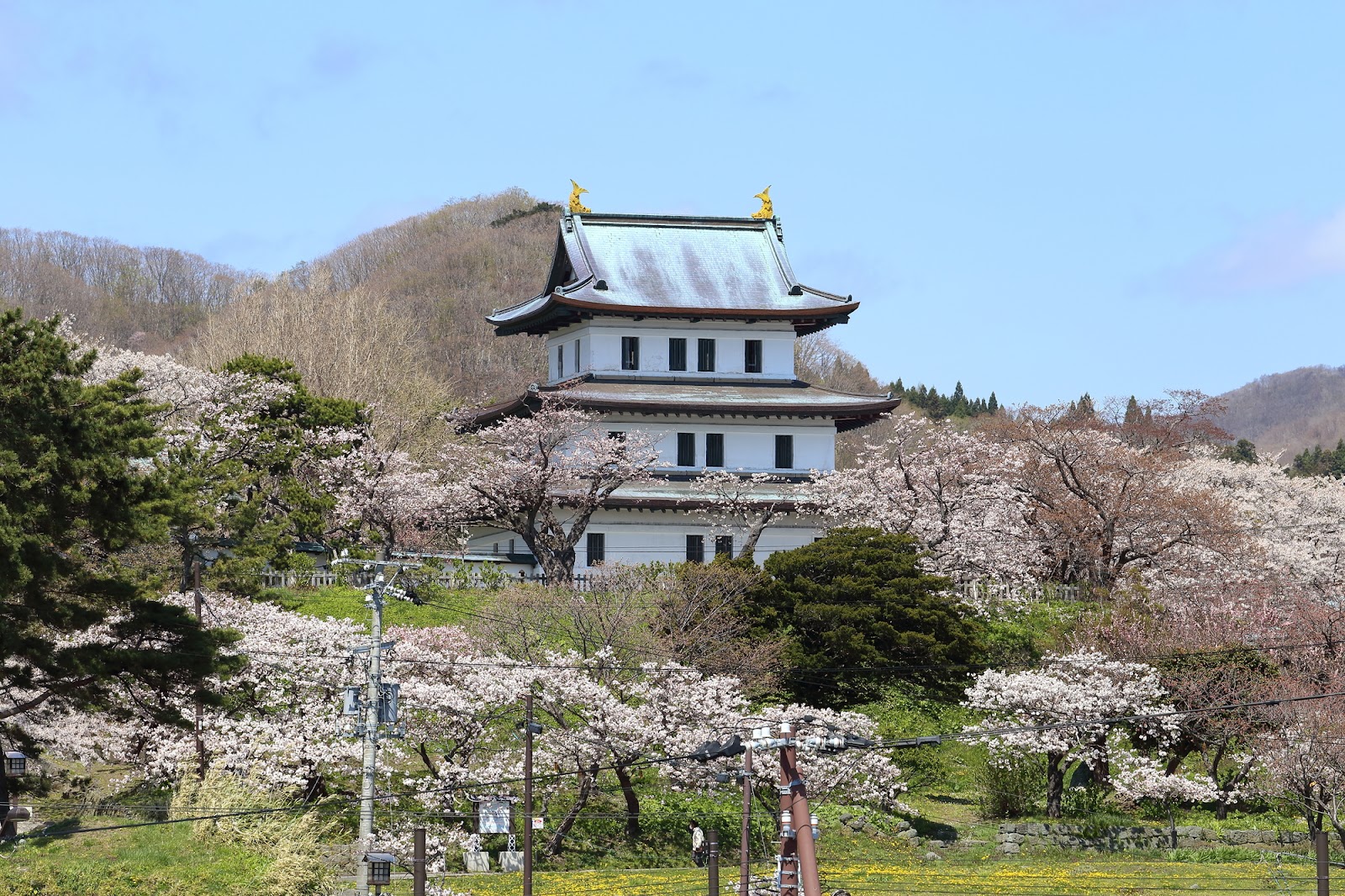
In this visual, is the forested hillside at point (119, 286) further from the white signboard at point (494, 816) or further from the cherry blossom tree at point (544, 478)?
the white signboard at point (494, 816)

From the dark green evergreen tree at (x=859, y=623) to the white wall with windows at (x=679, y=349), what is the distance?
51.5 ft

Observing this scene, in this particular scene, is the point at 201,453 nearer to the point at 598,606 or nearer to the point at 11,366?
the point at 598,606

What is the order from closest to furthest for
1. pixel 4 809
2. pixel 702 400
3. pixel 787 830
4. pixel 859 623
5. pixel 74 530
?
1. pixel 787 830
2. pixel 4 809
3. pixel 74 530
4. pixel 859 623
5. pixel 702 400

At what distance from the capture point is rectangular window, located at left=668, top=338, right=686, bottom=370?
192ft

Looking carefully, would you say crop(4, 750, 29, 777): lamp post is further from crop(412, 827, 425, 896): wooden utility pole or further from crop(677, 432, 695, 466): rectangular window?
crop(677, 432, 695, 466): rectangular window

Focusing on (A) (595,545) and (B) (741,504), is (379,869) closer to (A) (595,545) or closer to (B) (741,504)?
(A) (595,545)

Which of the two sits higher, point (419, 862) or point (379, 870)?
point (419, 862)

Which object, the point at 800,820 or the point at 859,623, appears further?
the point at 859,623

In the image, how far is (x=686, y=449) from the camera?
56.0 meters

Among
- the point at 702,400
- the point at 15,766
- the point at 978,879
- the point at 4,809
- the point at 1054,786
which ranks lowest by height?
the point at 978,879

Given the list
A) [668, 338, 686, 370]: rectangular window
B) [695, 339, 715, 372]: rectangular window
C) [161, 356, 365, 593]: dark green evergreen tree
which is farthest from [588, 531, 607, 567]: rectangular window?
[695, 339, 715, 372]: rectangular window

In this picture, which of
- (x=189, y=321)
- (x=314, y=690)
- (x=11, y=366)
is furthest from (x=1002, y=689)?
(x=189, y=321)

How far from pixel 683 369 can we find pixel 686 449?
152 inches

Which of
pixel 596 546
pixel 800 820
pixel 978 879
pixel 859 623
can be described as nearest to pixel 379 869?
pixel 800 820
